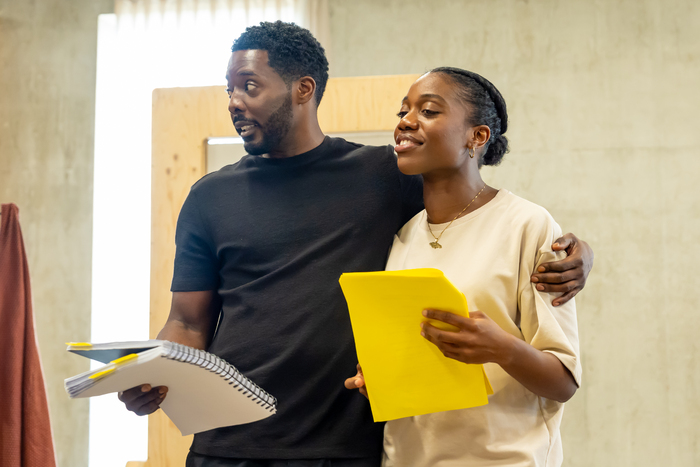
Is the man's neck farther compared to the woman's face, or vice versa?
the man's neck

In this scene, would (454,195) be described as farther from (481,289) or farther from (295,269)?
(295,269)

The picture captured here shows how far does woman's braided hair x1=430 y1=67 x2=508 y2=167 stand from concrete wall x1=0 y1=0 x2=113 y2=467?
8.33 ft

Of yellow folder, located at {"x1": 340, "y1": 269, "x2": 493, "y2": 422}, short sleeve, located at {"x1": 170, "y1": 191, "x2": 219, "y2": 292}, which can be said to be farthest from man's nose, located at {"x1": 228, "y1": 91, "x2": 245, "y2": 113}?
yellow folder, located at {"x1": 340, "y1": 269, "x2": 493, "y2": 422}

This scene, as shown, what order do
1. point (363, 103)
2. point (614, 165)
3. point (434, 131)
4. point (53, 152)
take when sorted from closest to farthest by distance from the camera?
point (434, 131), point (363, 103), point (614, 165), point (53, 152)

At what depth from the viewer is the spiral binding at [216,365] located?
864 mm

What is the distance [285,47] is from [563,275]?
2.68 ft

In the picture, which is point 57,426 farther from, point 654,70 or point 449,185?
point 654,70

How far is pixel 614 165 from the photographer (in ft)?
9.25

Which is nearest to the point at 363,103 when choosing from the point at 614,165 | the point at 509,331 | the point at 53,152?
the point at 509,331

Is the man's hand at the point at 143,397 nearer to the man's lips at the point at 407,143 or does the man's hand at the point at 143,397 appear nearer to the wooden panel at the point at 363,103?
the man's lips at the point at 407,143

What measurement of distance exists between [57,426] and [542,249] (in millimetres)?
2916

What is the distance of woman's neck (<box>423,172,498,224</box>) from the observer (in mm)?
1196

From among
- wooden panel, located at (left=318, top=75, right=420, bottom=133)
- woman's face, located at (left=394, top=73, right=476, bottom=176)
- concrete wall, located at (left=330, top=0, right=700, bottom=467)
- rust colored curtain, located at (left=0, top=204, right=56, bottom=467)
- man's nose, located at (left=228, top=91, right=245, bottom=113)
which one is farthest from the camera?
concrete wall, located at (left=330, top=0, right=700, bottom=467)

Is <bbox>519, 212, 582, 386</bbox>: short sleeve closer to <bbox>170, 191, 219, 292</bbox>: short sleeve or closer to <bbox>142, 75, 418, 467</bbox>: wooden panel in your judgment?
<bbox>170, 191, 219, 292</bbox>: short sleeve
